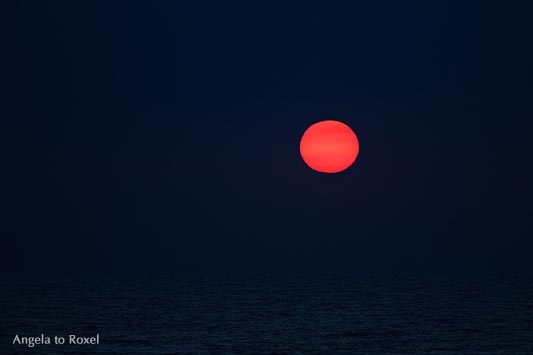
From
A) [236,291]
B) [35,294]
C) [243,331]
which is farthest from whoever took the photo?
[236,291]

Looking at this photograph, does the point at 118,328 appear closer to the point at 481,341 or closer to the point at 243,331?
the point at 243,331

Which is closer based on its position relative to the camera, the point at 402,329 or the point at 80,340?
the point at 80,340

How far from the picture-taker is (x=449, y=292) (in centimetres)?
13438

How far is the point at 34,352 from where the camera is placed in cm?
5753

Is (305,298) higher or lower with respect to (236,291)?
lower

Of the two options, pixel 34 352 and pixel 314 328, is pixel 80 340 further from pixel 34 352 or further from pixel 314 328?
pixel 314 328

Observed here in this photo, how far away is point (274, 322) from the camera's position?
80375mm

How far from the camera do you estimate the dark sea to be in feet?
204

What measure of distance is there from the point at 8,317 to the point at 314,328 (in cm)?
3434

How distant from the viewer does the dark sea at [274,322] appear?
6212cm

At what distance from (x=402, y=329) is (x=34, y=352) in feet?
118

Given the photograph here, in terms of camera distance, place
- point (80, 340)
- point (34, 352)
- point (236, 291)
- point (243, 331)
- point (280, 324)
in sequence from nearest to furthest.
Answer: point (34, 352)
point (80, 340)
point (243, 331)
point (280, 324)
point (236, 291)

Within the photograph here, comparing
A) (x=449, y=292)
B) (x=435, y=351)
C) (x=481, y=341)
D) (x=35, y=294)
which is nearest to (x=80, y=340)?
(x=435, y=351)

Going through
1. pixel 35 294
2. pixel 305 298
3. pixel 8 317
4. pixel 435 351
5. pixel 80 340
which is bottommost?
pixel 435 351
